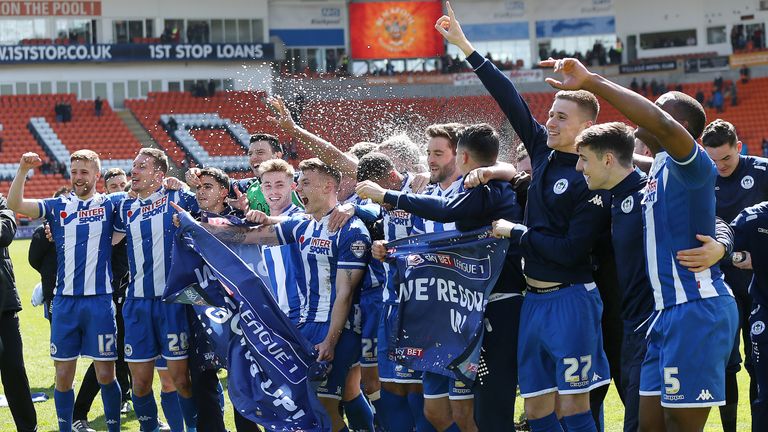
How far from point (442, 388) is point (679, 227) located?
2.06 m

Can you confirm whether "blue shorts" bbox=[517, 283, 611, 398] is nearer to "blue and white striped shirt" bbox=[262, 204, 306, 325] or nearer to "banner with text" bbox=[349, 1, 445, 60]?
"blue and white striped shirt" bbox=[262, 204, 306, 325]

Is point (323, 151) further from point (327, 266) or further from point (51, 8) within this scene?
point (51, 8)

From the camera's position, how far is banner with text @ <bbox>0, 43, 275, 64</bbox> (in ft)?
153

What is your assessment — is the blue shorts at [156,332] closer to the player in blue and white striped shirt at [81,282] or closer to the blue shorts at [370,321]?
the player in blue and white striped shirt at [81,282]

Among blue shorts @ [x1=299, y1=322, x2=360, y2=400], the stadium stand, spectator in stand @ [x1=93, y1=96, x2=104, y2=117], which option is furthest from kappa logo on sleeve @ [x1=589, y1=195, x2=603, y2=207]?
spectator in stand @ [x1=93, y1=96, x2=104, y2=117]

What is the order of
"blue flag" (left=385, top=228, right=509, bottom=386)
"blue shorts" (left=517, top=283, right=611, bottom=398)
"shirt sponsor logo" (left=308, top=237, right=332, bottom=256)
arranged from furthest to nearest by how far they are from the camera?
"shirt sponsor logo" (left=308, top=237, right=332, bottom=256) < "blue flag" (left=385, top=228, right=509, bottom=386) < "blue shorts" (left=517, top=283, right=611, bottom=398)

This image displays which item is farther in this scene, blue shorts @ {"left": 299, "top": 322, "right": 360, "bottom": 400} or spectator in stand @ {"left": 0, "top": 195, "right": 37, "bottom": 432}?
spectator in stand @ {"left": 0, "top": 195, "right": 37, "bottom": 432}

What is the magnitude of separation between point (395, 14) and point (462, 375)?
44.7 metres

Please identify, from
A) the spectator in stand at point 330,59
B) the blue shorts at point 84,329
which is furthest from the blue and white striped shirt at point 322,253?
the spectator in stand at point 330,59

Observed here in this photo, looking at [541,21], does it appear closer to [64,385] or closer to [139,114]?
[139,114]

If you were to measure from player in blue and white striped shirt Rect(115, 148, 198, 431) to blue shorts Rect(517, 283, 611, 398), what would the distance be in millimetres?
3348

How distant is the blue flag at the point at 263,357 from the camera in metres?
6.76

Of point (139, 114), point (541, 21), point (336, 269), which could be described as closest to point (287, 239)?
point (336, 269)

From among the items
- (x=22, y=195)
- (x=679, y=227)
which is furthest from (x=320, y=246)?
(x=22, y=195)
